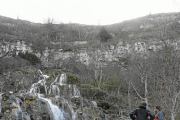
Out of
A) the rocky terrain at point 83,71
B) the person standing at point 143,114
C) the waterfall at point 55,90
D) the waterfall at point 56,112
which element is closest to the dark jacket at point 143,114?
the person standing at point 143,114

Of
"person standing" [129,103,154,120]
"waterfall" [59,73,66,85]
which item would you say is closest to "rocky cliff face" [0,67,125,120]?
"waterfall" [59,73,66,85]

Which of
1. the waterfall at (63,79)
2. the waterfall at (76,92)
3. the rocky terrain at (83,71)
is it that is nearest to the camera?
the rocky terrain at (83,71)

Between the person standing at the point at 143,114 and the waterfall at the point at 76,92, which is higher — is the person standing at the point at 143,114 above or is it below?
above

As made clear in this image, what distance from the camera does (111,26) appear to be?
67125mm

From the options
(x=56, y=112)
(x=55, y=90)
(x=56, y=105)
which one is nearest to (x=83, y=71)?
(x=55, y=90)

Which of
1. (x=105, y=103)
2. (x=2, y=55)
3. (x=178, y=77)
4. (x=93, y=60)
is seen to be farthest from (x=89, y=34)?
(x=178, y=77)

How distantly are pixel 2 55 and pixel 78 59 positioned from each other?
59.6 ft

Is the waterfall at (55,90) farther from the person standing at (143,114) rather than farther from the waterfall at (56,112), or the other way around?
the person standing at (143,114)

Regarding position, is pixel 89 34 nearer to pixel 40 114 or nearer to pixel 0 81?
pixel 0 81

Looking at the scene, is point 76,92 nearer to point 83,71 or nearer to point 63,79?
point 63,79

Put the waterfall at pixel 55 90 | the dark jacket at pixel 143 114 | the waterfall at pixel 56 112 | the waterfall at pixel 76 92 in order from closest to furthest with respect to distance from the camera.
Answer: the dark jacket at pixel 143 114 → the waterfall at pixel 56 112 → the waterfall at pixel 55 90 → the waterfall at pixel 76 92

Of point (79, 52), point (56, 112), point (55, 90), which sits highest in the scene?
point (79, 52)

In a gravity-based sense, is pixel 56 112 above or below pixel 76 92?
above

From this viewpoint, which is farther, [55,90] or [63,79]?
[63,79]
